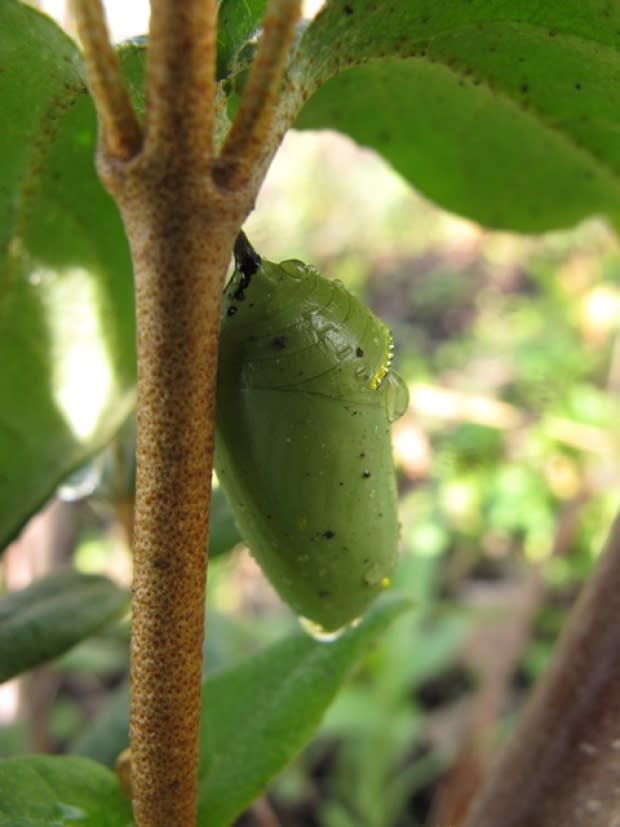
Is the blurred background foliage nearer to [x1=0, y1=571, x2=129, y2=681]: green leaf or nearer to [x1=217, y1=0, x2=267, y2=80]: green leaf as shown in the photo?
[x1=0, y1=571, x2=129, y2=681]: green leaf

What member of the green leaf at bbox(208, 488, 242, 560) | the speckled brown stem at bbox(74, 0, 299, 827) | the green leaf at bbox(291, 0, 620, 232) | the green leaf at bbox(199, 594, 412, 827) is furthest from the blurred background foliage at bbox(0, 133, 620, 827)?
the speckled brown stem at bbox(74, 0, 299, 827)

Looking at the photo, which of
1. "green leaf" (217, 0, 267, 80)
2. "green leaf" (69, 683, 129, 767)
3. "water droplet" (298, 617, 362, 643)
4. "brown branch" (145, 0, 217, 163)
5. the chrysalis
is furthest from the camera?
"green leaf" (69, 683, 129, 767)

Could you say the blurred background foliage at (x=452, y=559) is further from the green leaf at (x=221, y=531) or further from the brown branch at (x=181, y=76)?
the brown branch at (x=181, y=76)

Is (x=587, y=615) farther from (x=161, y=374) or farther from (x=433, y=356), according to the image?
(x=433, y=356)

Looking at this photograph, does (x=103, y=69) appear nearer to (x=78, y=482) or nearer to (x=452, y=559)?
(x=78, y=482)

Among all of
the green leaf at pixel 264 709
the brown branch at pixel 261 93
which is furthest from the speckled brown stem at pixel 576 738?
the brown branch at pixel 261 93

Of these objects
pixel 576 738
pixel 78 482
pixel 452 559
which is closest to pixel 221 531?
pixel 78 482
